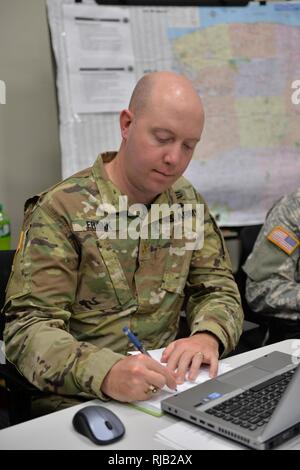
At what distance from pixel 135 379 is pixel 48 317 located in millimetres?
312

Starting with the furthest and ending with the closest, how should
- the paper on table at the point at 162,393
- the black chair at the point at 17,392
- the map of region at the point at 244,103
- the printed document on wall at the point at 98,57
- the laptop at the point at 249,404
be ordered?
the map of region at the point at 244,103, the printed document on wall at the point at 98,57, the black chair at the point at 17,392, the paper on table at the point at 162,393, the laptop at the point at 249,404

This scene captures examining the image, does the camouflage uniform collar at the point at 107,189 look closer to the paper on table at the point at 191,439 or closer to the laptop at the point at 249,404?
the laptop at the point at 249,404

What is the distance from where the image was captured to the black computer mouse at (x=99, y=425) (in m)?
0.86

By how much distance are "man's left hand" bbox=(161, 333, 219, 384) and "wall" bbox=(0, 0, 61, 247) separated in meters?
1.25

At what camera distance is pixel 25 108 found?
2.21 meters

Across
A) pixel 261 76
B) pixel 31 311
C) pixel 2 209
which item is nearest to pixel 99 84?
pixel 2 209

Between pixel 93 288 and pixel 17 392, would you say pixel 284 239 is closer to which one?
pixel 93 288

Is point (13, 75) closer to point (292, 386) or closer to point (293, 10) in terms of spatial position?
point (293, 10)

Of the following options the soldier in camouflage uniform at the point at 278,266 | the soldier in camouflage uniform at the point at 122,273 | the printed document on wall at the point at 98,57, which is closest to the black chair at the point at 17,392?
the soldier in camouflage uniform at the point at 122,273

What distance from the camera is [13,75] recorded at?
2.17 m

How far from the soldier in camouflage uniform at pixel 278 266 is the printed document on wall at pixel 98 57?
750 millimetres

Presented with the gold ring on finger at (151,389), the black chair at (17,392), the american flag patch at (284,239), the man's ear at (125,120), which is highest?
the man's ear at (125,120)

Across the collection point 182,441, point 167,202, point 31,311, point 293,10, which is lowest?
point 182,441
